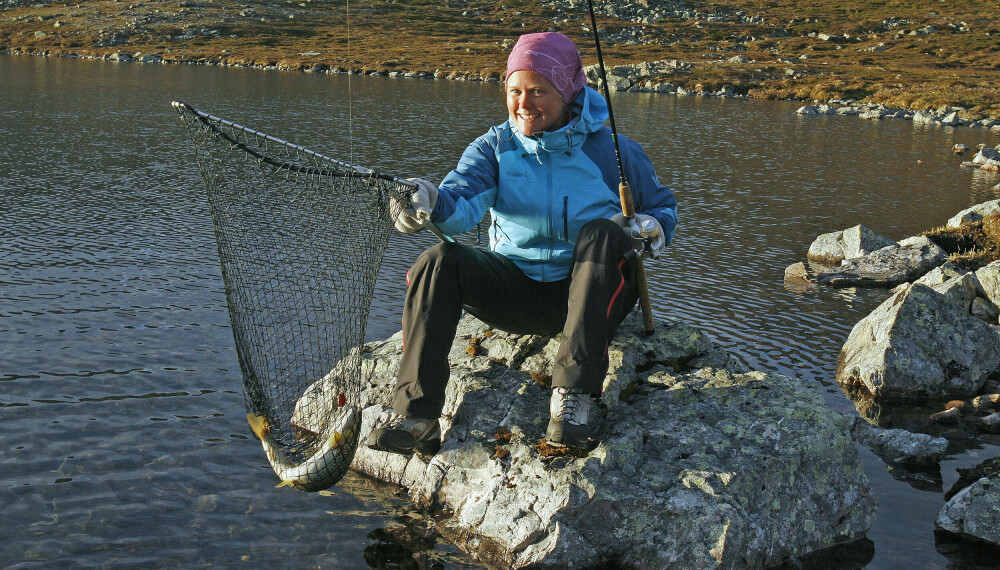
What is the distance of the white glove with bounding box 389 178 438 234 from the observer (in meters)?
5.43

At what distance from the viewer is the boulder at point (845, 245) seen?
16.2m

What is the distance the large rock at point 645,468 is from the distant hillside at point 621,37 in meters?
49.3

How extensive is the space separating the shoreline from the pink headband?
39941mm

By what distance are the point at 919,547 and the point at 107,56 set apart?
80.3 m

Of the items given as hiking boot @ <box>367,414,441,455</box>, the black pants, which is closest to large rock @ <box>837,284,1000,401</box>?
the black pants

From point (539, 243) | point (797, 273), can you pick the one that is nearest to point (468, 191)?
point (539, 243)

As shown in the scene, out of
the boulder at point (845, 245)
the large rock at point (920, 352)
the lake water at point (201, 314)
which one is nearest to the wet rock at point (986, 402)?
the large rock at point (920, 352)

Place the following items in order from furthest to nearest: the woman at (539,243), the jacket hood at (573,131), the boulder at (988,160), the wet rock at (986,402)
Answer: the boulder at (988,160) < the wet rock at (986,402) < the jacket hood at (573,131) < the woman at (539,243)

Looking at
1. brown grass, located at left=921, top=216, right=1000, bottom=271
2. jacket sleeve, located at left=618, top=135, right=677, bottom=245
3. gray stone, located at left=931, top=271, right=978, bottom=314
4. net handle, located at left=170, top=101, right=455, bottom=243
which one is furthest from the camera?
brown grass, located at left=921, top=216, right=1000, bottom=271

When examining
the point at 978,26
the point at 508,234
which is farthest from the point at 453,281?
the point at 978,26

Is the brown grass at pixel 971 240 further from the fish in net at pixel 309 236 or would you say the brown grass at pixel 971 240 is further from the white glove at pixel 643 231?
the fish in net at pixel 309 236

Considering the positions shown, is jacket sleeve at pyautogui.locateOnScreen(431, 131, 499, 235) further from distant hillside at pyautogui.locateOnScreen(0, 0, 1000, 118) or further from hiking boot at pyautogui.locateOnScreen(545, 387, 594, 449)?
distant hillside at pyautogui.locateOnScreen(0, 0, 1000, 118)

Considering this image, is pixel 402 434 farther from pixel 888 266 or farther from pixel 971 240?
pixel 971 240

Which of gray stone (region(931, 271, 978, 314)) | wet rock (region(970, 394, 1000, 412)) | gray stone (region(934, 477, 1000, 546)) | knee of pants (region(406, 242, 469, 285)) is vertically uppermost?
knee of pants (region(406, 242, 469, 285))
